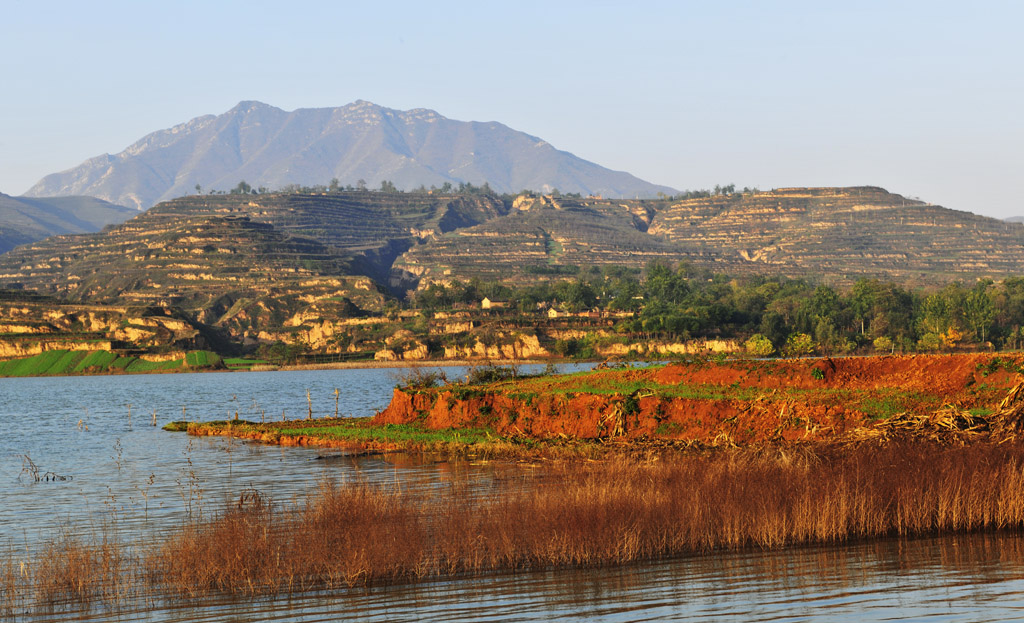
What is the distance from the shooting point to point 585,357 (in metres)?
169

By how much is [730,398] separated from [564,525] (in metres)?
19.1

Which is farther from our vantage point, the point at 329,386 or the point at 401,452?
the point at 329,386

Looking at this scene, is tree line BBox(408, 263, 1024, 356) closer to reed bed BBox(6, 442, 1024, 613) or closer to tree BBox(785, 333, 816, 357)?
tree BBox(785, 333, 816, 357)

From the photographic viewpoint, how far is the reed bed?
798 inches

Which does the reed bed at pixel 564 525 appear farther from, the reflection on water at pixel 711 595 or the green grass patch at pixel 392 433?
the green grass patch at pixel 392 433

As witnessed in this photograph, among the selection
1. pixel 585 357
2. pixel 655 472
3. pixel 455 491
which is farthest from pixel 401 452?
pixel 585 357

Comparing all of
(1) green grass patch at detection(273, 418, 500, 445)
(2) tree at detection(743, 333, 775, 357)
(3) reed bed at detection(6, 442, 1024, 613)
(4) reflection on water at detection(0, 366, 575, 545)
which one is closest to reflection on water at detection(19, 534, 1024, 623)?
(3) reed bed at detection(6, 442, 1024, 613)

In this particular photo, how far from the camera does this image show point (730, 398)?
3938cm

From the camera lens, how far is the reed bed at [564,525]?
798 inches

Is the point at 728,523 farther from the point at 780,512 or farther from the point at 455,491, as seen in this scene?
the point at 455,491

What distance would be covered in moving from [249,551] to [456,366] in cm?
15185

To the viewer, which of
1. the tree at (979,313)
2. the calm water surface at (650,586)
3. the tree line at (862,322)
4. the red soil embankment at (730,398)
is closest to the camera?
the calm water surface at (650,586)

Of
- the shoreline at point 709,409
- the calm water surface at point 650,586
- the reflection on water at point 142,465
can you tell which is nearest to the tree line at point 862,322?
the reflection on water at point 142,465

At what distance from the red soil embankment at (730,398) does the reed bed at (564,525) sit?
6407 millimetres
